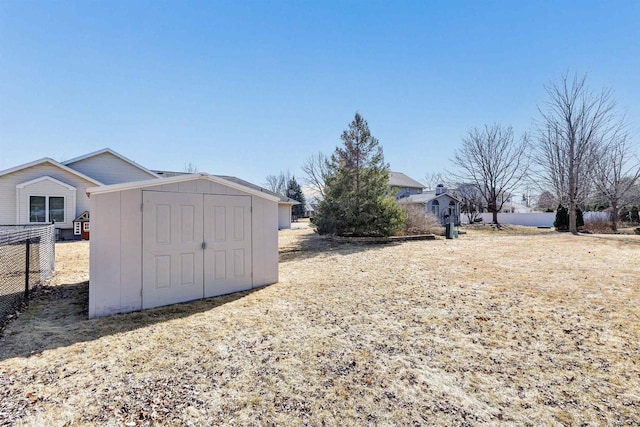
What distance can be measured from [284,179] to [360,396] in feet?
165

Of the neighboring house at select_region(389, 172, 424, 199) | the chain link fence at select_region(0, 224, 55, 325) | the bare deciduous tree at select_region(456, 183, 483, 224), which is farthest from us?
the neighboring house at select_region(389, 172, 424, 199)

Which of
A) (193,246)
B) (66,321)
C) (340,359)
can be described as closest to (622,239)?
(340,359)

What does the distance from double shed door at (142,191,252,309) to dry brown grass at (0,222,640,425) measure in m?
0.35

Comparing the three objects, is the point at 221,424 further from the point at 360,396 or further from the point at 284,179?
the point at 284,179

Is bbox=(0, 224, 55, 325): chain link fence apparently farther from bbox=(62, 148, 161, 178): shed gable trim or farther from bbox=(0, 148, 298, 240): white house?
bbox=(62, 148, 161, 178): shed gable trim

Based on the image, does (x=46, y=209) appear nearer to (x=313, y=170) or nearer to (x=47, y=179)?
(x=47, y=179)

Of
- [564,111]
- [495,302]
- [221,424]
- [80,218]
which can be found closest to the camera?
[221,424]

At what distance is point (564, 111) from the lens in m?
19.4

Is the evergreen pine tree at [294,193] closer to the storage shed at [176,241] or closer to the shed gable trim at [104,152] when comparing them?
the shed gable trim at [104,152]

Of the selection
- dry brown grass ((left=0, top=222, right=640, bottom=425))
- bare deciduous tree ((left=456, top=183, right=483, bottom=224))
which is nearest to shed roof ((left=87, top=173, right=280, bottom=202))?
dry brown grass ((left=0, top=222, right=640, bottom=425))

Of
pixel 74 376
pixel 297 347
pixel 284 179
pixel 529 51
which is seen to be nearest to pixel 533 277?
pixel 297 347

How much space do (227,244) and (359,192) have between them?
9410 millimetres

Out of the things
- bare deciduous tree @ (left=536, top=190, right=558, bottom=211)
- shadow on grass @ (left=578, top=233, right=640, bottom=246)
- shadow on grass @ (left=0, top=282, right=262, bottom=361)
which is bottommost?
shadow on grass @ (left=0, top=282, right=262, bottom=361)

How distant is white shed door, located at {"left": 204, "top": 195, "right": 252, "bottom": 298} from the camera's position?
5.22 metres
